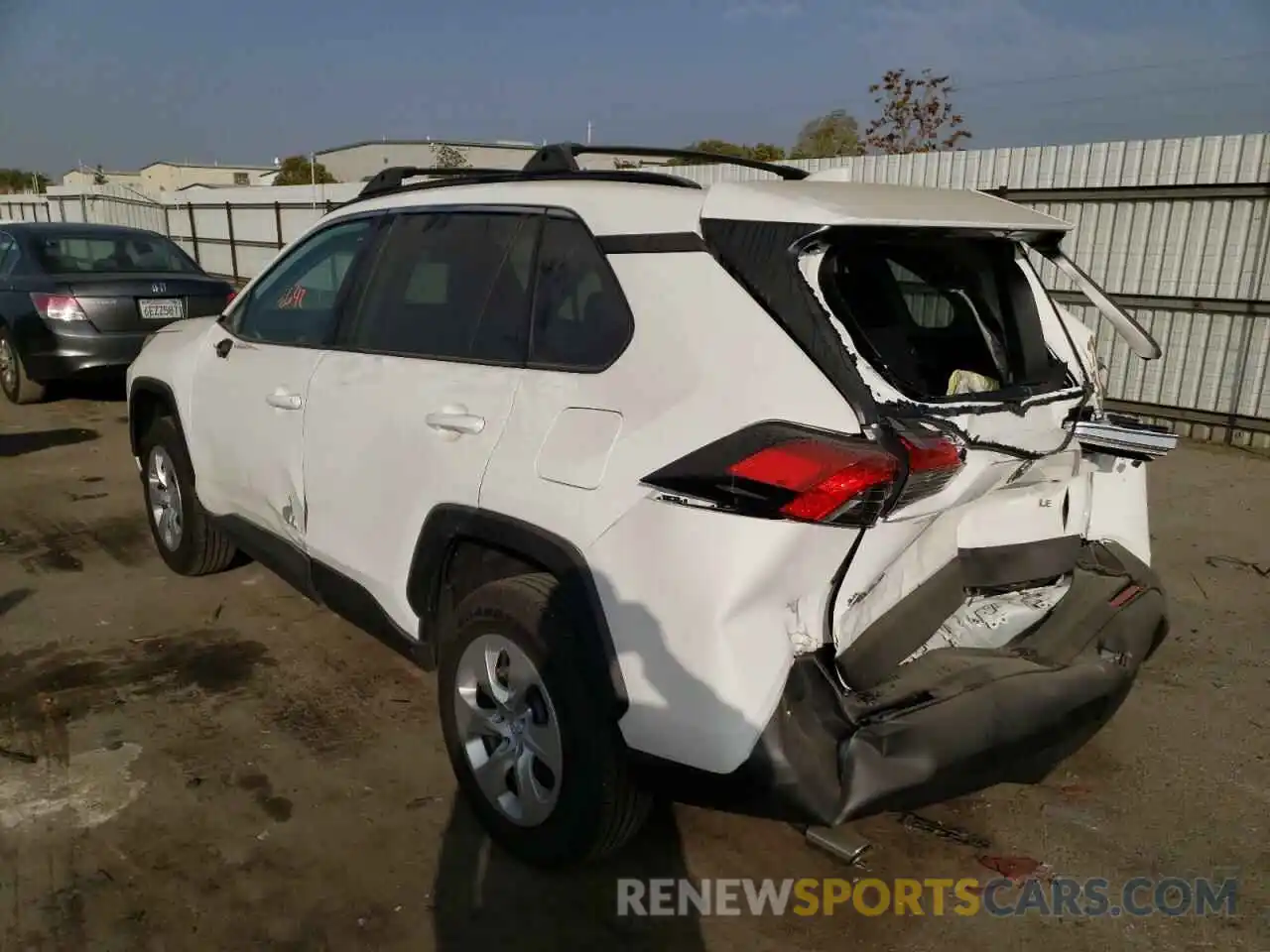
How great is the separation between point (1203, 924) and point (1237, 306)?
6884 mm

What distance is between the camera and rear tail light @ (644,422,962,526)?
6.79 feet

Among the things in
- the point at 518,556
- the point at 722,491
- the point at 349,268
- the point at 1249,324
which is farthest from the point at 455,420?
the point at 1249,324

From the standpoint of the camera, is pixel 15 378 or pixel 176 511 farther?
pixel 15 378

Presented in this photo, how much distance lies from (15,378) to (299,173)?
3548 cm

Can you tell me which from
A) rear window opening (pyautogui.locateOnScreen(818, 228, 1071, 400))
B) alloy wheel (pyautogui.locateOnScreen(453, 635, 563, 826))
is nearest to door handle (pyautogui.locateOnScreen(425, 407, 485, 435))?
alloy wheel (pyautogui.locateOnScreen(453, 635, 563, 826))

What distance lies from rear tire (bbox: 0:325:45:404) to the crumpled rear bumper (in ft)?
28.4

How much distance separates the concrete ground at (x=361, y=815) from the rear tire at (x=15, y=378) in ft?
16.5

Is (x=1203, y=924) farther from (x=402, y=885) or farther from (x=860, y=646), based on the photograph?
(x=402, y=885)

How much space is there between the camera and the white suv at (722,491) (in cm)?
213

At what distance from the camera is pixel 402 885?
8.68 ft

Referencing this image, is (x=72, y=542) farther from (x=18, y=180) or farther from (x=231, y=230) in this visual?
(x=18, y=180)

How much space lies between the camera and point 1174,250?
8242 millimetres

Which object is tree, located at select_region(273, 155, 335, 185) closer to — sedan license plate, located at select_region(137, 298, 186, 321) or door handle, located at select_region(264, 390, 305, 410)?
sedan license plate, located at select_region(137, 298, 186, 321)

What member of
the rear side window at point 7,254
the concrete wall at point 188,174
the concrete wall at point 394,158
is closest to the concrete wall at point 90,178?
the concrete wall at point 188,174
